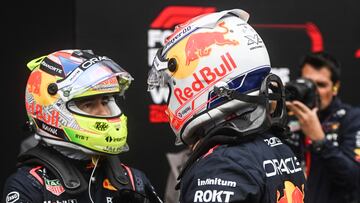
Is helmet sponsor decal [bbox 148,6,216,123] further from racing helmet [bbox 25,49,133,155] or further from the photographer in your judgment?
racing helmet [bbox 25,49,133,155]

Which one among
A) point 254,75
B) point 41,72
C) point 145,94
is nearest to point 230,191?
point 254,75

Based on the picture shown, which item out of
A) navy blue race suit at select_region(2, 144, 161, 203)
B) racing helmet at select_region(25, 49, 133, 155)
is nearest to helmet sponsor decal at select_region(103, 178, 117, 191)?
navy blue race suit at select_region(2, 144, 161, 203)

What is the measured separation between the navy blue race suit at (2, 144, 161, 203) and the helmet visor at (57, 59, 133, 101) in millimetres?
282

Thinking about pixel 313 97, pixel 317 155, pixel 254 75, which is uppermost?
pixel 254 75

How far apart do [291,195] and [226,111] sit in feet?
1.06

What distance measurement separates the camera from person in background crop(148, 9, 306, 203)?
6.01 ft

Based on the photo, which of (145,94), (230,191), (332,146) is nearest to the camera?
(230,191)

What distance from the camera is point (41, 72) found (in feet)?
8.38

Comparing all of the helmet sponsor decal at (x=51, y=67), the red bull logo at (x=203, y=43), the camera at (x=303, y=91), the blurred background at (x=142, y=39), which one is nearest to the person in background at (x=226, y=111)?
the red bull logo at (x=203, y=43)

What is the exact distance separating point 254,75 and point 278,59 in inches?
94.2

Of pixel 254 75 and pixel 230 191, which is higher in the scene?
pixel 254 75

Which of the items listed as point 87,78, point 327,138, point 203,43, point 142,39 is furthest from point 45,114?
point 327,138

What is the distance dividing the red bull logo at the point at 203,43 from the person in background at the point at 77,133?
0.61 metres

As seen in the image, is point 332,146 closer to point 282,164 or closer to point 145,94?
point 145,94
